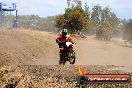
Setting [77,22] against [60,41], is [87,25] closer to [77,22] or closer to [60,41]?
[77,22]

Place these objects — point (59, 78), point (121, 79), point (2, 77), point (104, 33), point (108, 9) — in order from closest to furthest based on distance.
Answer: point (121, 79) < point (59, 78) < point (2, 77) < point (104, 33) < point (108, 9)

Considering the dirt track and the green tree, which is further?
the green tree

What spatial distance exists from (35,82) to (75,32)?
2654 inches

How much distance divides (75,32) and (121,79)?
233 ft

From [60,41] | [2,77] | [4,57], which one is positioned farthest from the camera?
[4,57]

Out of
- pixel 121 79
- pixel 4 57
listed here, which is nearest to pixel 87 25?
pixel 4 57

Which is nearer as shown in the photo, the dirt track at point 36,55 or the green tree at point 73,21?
the dirt track at point 36,55

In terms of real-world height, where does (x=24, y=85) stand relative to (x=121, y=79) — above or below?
below

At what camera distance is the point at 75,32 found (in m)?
78.7

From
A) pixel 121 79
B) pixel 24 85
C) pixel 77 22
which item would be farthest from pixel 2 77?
pixel 77 22

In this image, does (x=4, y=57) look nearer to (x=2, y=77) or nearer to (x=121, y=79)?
(x=2, y=77)

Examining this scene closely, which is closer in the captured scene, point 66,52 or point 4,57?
point 66,52

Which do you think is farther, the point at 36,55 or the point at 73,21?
the point at 73,21

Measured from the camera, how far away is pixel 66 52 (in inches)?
758
